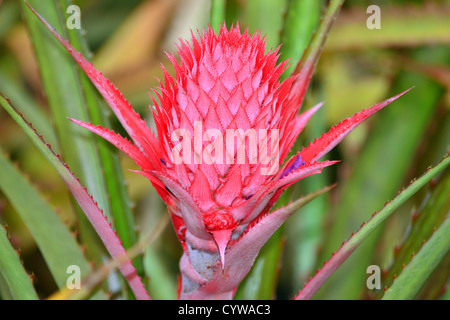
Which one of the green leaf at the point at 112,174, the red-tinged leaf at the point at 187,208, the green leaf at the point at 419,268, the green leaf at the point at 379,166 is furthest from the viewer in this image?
the green leaf at the point at 379,166

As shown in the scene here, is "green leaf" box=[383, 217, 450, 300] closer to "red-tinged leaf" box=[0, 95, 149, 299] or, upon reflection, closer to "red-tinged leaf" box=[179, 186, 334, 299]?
"red-tinged leaf" box=[179, 186, 334, 299]

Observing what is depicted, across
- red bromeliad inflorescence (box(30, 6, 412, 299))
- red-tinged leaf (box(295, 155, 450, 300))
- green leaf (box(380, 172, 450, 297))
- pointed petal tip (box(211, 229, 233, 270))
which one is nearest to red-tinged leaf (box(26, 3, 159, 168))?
red bromeliad inflorescence (box(30, 6, 412, 299))

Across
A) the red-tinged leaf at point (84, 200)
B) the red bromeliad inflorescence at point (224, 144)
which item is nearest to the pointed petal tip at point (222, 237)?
the red bromeliad inflorescence at point (224, 144)

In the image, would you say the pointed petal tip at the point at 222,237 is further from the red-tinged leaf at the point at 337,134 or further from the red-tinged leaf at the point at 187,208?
the red-tinged leaf at the point at 337,134

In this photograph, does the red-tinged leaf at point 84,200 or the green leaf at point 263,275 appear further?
the green leaf at point 263,275

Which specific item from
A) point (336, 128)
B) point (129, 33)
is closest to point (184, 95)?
point (336, 128)

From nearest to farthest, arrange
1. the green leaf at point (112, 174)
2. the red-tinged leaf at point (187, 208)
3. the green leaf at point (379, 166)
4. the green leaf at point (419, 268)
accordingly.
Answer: the red-tinged leaf at point (187, 208) → the green leaf at point (419, 268) → the green leaf at point (112, 174) → the green leaf at point (379, 166)
